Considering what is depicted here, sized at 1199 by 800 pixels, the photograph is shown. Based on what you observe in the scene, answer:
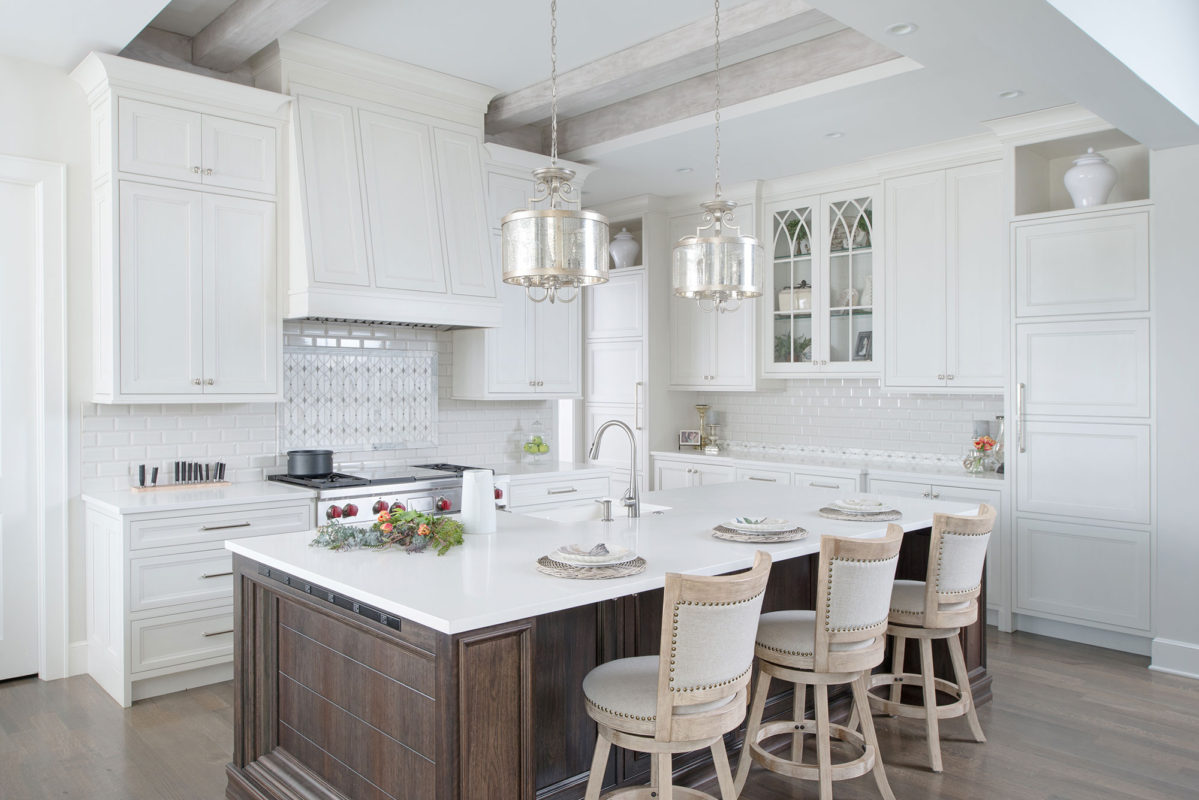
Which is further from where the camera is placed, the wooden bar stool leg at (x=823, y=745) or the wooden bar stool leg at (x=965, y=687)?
the wooden bar stool leg at (x=965, y=687)

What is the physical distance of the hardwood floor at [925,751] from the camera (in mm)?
3123

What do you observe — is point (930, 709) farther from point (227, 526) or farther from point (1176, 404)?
point (227, 526)

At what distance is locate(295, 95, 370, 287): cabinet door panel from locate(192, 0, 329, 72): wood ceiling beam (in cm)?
39

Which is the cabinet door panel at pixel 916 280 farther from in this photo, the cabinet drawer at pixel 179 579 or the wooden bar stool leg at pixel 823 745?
the cabinet drawer at pixel 179 579

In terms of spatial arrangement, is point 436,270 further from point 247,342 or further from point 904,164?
point 904,164

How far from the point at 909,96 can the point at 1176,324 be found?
5.78 ft

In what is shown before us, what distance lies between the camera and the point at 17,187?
4211 millimetres

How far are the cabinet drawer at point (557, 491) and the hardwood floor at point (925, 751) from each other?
1928mm

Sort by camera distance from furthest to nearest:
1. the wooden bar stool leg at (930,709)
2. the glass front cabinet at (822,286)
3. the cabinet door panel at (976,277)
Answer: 1. the glass front cabinet at (822,286)
2. the cabinet door panel at (976,277)
3. the wooden bar stool leg at (930,709)

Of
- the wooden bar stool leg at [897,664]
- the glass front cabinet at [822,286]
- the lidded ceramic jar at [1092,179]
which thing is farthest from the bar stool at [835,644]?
the glass front cabinet at [822,286]

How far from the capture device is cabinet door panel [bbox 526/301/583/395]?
5848 millimetres

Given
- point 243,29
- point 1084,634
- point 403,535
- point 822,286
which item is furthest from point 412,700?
point 822,286

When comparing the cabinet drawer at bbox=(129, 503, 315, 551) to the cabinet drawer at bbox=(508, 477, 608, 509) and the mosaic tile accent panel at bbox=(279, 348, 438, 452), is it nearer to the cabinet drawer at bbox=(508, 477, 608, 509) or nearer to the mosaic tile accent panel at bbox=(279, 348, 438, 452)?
the mosaic tile accent panel at bbox=(279, 348, 438, 452)

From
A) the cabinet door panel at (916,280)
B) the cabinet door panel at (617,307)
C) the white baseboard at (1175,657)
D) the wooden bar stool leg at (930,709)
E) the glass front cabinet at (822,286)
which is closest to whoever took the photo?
the wooden bar stool leg at (930,709)
